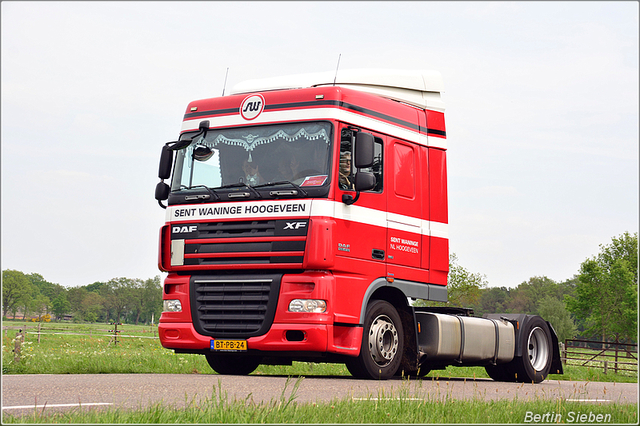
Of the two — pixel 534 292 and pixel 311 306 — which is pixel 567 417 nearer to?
pixel 311 306

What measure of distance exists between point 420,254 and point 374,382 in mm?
2449

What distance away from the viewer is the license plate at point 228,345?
10.5 meters

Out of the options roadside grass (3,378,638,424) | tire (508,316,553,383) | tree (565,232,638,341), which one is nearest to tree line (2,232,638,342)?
tree (565,232,638,341)

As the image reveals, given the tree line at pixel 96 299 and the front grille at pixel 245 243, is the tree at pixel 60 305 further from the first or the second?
the front grille at pixel 245 243

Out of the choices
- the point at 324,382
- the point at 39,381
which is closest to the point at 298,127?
the point at 324,382

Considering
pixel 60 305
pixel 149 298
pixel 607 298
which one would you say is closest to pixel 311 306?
pixel 607 298

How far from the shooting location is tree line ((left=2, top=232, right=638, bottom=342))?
66.4 m

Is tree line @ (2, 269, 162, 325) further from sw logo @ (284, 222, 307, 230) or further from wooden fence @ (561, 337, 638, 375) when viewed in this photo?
sw logo @ (284, 222, 307, 230)

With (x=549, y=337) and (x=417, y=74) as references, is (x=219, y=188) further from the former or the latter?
(x=549, y=337)

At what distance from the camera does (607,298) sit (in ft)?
223

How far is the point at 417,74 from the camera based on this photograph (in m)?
12.7

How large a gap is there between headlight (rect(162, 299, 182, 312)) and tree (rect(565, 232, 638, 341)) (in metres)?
61.4

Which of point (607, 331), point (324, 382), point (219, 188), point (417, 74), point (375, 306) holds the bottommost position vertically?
point (607, 331)

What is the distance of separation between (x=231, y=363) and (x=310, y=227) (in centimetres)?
341
